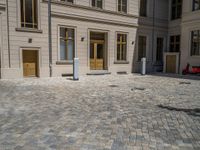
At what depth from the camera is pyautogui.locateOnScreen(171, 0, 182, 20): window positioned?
67.1 feet

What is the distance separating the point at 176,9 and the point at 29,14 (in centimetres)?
1481

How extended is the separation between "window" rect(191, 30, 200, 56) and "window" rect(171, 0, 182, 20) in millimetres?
3882

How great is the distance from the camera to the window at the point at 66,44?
15367 mm

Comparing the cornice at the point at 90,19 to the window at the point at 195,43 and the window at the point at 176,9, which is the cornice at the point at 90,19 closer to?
the window at the point at 176,9

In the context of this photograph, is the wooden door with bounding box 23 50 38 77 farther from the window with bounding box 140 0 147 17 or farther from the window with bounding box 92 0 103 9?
the window with bounding box 140 0 147 17

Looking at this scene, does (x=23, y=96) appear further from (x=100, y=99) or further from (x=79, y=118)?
(x=79, y=118)

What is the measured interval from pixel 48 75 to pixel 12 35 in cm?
365

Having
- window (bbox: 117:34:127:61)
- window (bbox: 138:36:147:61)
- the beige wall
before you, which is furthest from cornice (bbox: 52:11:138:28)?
the beige wall

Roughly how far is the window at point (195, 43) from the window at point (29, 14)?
13.2m

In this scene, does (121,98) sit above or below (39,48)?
below

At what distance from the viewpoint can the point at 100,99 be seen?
773 cm

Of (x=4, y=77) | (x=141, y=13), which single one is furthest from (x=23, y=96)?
(x=141, y=13)

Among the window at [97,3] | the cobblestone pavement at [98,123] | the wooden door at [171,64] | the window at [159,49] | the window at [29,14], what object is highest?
the window at [97,3]

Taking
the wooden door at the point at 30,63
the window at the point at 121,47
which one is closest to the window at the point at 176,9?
the window at the point at 121,47
